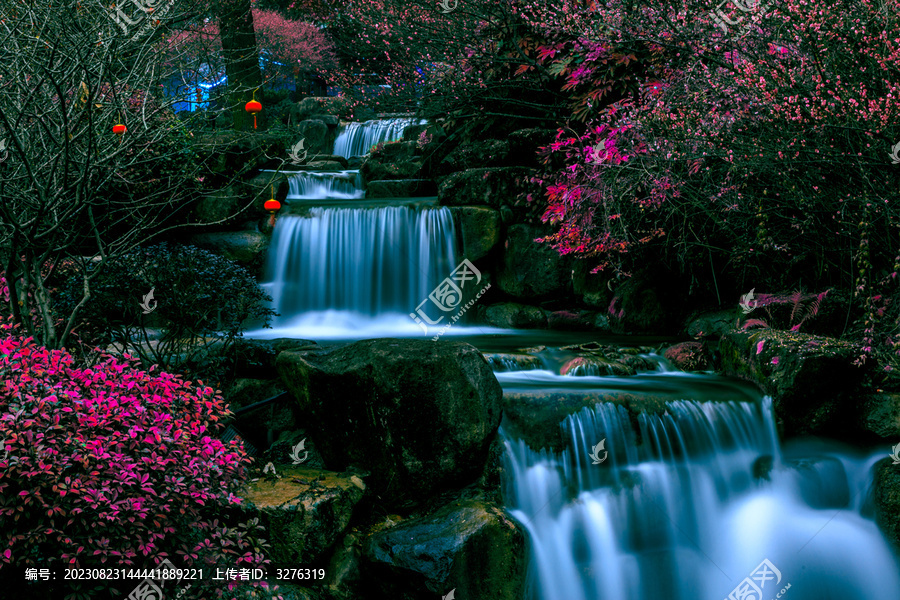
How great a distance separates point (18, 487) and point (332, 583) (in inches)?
76.5

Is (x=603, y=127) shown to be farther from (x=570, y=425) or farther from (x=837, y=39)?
(x=570, y=425)

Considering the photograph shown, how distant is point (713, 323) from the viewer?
8117mm

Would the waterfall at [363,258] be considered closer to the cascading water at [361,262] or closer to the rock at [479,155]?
the cascading water at [361,262]

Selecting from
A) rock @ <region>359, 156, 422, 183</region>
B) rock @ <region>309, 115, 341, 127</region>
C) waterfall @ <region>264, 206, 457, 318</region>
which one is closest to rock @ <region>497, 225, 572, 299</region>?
waterfall @ <region>264, 206, 457, 318</region>

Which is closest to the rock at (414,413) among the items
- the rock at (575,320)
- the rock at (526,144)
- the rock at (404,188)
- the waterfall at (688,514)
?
the waterfall at (688,514)

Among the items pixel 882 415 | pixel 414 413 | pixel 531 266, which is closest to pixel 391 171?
pixel 531 266

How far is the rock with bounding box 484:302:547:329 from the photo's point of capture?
9.48 metres

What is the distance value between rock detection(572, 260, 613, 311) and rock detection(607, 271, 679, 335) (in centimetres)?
38

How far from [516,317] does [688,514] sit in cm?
494

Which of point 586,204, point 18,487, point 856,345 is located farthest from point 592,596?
point 586,204

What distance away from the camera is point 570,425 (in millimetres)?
5094

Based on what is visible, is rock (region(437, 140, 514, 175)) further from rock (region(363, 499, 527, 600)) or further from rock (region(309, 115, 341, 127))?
rock (region(309, 115, 341, 127))

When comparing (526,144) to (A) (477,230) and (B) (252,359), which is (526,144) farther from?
(B) (252,359)

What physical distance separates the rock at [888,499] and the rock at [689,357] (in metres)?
1.96
